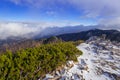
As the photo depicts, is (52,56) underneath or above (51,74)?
above

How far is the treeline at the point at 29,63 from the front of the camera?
115ft

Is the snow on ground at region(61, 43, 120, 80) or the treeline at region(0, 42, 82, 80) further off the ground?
the treeline at region(0, 42, 82, 80)

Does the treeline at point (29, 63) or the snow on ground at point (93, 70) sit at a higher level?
the treeline at point (29, 63)

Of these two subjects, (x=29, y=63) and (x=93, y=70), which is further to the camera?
→ (x=93, y=70)

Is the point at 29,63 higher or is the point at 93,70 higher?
the point at 29,63

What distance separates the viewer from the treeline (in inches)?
1375

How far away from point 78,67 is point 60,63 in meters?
5.51

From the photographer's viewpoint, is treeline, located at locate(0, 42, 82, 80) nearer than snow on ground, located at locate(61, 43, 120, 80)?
Yes

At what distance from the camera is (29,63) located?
129ft

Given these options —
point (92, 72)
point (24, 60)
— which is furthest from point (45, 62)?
point (92, 72)

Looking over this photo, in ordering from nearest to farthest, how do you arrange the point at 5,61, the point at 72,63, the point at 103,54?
the point at 5,61 < the point at 72,63 < the point at 103,54

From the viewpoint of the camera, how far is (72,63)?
49.5 m

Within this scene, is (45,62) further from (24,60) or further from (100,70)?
(100,70)

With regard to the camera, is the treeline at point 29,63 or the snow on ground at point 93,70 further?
the snow on ground at point 93,70
